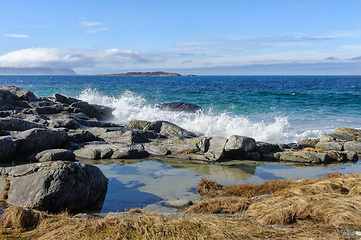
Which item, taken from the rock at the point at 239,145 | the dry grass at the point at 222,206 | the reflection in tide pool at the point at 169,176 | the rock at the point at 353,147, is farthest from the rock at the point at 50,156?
the rock at the point at 353,147

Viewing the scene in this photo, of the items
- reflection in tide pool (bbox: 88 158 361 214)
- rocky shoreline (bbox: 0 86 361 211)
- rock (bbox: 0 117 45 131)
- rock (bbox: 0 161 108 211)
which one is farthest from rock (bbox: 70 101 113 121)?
rock (bbox: 0 161 108 211)

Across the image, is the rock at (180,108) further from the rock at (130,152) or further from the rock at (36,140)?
the rock at (36,140)

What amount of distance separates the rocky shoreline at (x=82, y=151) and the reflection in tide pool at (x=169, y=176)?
53 centimetres

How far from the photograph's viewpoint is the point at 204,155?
32.2 ft

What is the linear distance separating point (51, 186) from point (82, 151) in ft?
14.4

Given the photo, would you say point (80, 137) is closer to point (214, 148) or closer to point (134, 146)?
point (134, 146)

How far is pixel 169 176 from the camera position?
300 inches

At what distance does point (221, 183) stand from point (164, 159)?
300 cm

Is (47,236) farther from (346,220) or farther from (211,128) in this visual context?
(211,128)

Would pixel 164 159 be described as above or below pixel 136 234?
below

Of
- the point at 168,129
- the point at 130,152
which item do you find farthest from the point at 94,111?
the point at 130,152

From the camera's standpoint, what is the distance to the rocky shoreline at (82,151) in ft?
17.4

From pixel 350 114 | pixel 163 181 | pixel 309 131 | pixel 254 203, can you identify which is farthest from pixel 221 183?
pixel 350 114

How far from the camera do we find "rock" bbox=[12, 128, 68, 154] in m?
8.59
